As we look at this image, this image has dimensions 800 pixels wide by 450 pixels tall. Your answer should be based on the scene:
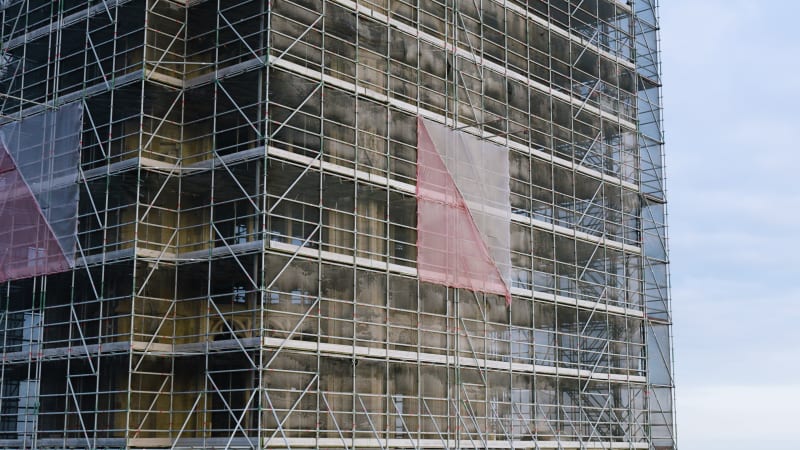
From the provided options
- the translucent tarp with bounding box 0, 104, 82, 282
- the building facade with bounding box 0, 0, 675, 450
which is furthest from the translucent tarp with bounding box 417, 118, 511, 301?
the translucent tarp with bounding box 0, 104, 82, 282

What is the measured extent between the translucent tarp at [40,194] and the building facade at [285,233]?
70 millimetres

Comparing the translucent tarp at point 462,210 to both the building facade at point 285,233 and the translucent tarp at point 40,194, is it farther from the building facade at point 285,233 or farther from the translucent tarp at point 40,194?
the translucent tarp at point 40,194

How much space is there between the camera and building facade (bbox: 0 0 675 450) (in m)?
23.3

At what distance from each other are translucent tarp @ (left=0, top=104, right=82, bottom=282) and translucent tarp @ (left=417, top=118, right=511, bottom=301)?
8.41 metres

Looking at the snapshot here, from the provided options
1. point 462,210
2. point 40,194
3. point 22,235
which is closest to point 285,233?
point 462,210

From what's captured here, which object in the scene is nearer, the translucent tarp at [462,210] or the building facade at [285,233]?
the building facade at [285,233]

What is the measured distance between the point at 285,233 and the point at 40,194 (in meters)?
6.60

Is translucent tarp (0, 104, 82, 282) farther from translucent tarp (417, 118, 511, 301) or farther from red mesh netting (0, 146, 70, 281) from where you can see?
translucent tarp (417, 118, 511, 301)

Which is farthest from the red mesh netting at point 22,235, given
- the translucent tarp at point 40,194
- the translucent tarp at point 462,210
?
the translucent tarp at point 462,210

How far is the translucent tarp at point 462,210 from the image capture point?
26938mm

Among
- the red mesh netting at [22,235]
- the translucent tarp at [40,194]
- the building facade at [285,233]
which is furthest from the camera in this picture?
the red mesh netting at [22,235]

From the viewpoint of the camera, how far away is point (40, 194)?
26281 millimetres

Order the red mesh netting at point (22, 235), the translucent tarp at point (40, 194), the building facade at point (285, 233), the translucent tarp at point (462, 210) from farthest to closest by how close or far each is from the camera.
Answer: the translucent tarp at point (462, 210), the red mesh netting at point (22, 235), the translucent tarp at point (40, 194), the building facade at point (285, 233)

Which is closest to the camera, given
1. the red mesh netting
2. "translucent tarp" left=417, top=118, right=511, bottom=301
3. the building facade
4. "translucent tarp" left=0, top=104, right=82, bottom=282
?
the building facade
